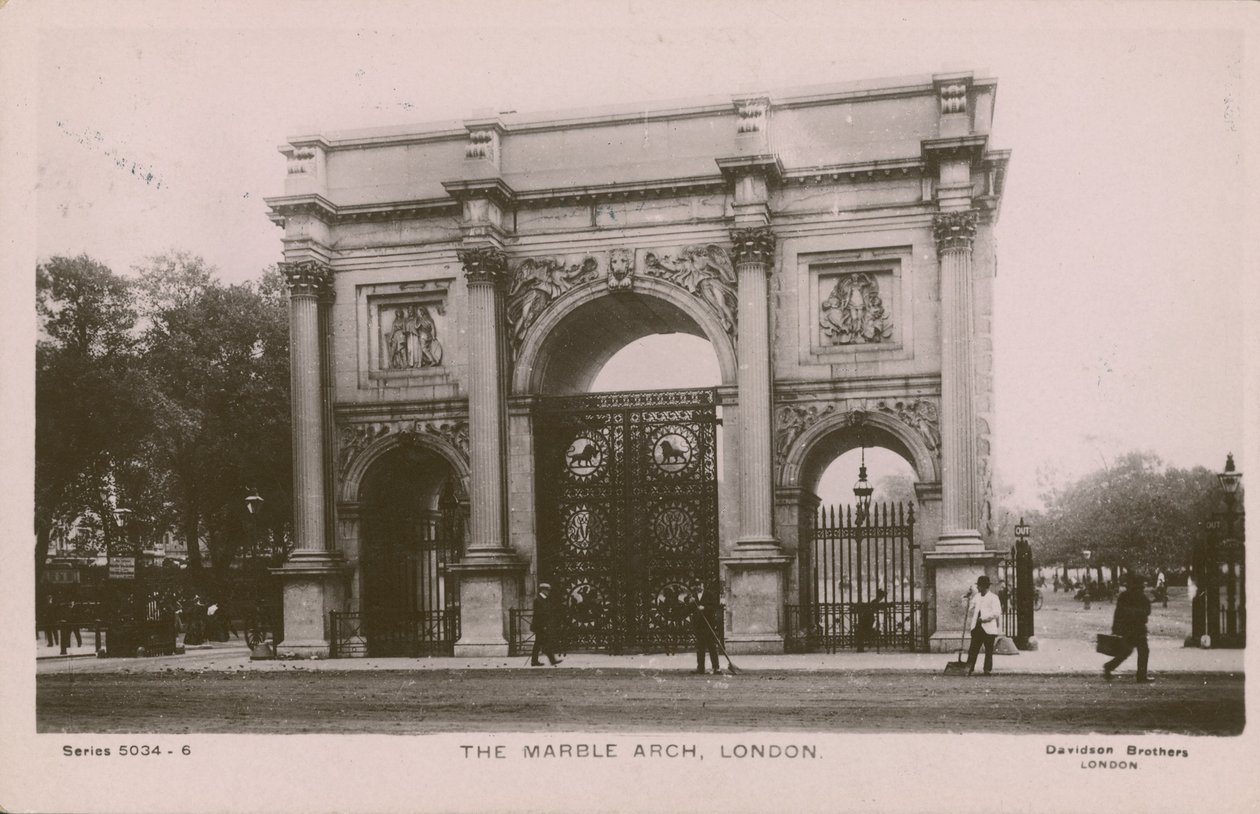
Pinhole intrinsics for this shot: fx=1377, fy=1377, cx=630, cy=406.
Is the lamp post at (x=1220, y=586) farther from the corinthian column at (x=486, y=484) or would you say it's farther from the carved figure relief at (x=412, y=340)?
the carved figure relief at (x=412, y=340)

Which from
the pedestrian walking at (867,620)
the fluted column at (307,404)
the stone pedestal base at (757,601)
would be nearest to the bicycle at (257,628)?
the fluted column at (307,404)

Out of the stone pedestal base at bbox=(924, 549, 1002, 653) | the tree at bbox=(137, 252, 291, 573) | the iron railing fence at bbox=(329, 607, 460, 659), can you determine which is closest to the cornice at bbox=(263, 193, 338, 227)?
the tree at bbox=(137, 252, 291, 573)

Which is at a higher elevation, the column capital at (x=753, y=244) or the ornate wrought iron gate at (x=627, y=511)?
the column capital at (x=753, y=244)

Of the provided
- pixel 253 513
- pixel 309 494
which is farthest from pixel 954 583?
pixel 253 513

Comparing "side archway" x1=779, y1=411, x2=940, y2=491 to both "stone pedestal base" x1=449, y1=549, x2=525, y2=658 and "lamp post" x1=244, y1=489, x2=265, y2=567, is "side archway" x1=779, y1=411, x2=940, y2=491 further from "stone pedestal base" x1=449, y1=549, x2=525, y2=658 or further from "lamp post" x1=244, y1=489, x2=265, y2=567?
"lamp post" x1=244, y1=489, x2=265, y2=567

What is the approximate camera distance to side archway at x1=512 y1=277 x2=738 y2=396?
23781 mm

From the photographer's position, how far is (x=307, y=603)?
24375 mm

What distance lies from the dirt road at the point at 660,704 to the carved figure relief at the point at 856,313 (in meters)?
6.68

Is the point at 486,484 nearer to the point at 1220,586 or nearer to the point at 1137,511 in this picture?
the point at 1220,586

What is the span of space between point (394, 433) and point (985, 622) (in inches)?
462

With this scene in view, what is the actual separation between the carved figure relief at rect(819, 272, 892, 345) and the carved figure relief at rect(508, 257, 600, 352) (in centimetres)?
451

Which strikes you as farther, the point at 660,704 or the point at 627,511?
the point at 627,511

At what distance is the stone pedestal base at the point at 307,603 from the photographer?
24.3 meters

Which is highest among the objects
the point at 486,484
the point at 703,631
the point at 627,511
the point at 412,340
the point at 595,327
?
the point at 595,327
